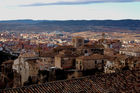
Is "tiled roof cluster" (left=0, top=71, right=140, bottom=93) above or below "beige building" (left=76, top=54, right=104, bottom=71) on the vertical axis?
above

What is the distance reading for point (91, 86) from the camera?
11891 mm

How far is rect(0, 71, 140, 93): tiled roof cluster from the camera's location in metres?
11.1

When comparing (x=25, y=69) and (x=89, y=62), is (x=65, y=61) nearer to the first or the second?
(x=89, y=62)

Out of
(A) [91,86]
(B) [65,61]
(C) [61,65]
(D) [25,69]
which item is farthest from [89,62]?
(A) [91,86]

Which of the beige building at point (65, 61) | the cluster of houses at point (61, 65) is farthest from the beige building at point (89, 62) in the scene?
the beige building at point (65, 61)

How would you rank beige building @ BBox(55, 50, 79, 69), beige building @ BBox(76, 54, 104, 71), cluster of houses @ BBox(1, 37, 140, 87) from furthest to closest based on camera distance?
beige building @ BBox(55, 50, 79, 69) → beige building @ BBox(76, 54, 104, 71) → cluster of houses @ BBox(1, 37, 140, 87)

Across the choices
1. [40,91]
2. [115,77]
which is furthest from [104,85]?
[40,91]

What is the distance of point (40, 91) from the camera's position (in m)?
10.9

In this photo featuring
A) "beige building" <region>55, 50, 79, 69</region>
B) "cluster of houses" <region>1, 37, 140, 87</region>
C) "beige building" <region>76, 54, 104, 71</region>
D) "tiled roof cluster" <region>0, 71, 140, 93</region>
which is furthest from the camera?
"beige building" <region>55, 50, 79, 69</region>

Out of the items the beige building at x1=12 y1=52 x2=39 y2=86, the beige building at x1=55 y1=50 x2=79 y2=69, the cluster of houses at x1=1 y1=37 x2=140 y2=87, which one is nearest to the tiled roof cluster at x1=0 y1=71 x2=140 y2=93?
the cluster of houses at x1=1 y1=37 x2=140 y2=87

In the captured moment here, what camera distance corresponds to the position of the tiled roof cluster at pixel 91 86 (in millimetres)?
11055

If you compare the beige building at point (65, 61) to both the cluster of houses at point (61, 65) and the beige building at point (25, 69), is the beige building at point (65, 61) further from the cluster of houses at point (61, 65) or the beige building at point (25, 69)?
the beige building at point (25, 69)

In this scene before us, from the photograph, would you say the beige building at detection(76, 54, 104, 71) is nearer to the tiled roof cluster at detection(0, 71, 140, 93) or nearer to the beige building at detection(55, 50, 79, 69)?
the beige building at detection(55, 50, 79, 69)

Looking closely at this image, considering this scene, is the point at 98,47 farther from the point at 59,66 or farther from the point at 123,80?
the point at 123,80
